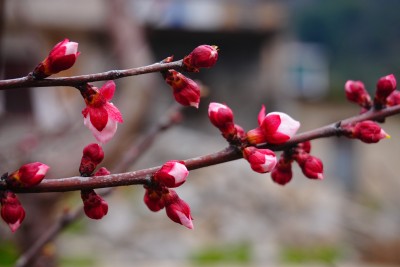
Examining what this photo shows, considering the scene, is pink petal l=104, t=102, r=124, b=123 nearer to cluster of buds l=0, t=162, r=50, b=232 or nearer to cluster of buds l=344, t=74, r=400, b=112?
cluster of buds l=0, t=162, r=50, b=232

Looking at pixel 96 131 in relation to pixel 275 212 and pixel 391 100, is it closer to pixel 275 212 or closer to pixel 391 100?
pixel 391 100

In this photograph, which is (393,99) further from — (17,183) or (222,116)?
(17,183)

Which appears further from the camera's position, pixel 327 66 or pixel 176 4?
pixel 327 66

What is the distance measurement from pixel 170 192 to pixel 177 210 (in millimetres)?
23

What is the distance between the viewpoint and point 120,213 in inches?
249

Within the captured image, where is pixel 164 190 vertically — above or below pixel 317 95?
above

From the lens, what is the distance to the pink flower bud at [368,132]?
2.33ft

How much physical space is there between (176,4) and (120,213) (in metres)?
3.84

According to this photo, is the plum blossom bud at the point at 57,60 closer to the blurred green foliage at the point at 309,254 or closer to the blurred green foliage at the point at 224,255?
the blurred green foliage at the point at 224,255

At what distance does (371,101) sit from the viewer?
815 millimetres

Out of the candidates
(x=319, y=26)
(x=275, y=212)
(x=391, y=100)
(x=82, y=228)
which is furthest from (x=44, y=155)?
(x=319, y=26)

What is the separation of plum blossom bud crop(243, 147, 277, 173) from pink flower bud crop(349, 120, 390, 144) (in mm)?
121

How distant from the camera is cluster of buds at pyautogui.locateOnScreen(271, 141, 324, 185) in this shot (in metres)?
0.73

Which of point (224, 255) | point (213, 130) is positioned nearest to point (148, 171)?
point (224, 255)
